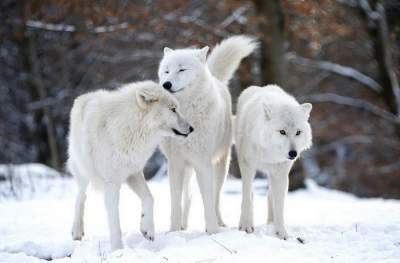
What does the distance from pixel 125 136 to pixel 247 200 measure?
59.4 inches

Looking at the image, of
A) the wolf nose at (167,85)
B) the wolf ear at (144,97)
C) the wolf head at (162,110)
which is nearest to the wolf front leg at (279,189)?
the wolf head at (162,110)

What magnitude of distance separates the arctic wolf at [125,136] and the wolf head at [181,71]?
27 cm

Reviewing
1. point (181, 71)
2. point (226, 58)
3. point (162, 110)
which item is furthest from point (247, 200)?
point (226, 58)

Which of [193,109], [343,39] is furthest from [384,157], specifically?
[193,109]

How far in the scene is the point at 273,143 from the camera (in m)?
5.03

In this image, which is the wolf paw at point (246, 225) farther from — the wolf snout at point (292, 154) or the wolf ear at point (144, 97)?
the wolf ear at point (144, 97)

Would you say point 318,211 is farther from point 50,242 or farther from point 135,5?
point 135,5

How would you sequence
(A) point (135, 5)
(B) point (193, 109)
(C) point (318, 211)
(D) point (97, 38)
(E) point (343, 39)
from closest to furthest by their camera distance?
1. (B) point (193, 109)
2. (C) point (318, 211)
3. (A) point (135, 5)
4. (D) point (97, 38)
5. (E) point (343, 39)

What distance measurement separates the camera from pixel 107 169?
182 inches

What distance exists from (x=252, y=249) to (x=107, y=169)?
1463mm

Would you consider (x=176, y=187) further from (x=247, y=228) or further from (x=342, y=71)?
(x=342, y=71)

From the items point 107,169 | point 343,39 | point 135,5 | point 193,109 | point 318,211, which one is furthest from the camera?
point 343,39

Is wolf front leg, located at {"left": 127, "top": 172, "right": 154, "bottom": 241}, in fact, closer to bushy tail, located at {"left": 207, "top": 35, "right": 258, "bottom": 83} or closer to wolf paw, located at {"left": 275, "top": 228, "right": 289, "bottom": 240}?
wolf paw, located at {"left": 275, "top": 228, "right": 289, "bottom": 240}

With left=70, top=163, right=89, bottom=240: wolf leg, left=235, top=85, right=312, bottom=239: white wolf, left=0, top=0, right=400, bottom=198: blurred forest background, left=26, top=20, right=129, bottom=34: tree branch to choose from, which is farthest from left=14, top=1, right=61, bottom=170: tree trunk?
left=235, top=85, right=312, bottom=239: white wolf
